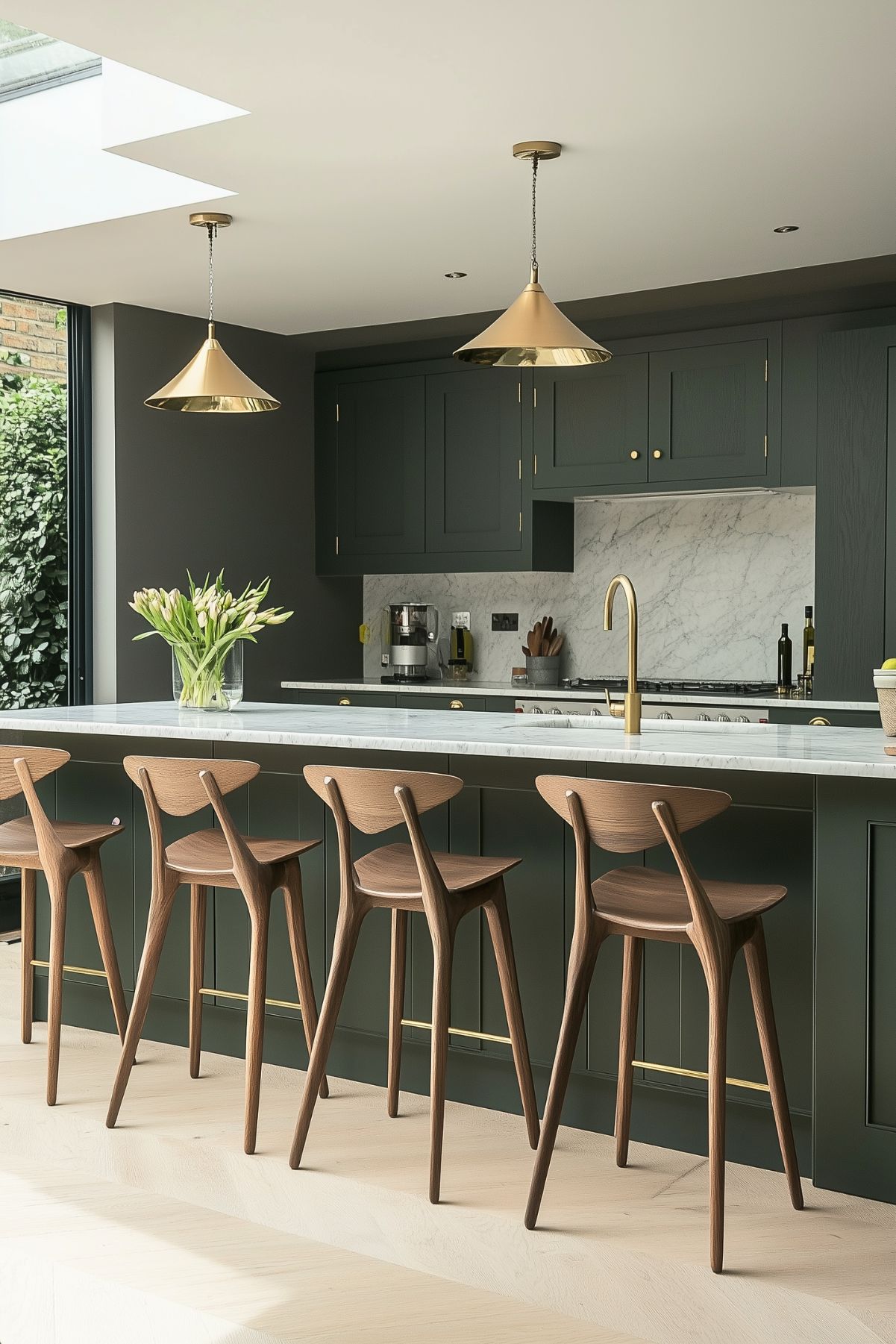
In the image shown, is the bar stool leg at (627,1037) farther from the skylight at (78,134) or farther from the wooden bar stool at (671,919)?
the skylight at (78,134)

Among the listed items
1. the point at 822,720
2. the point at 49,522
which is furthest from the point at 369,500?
the point at 822,720

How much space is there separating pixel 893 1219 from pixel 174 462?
4.24 meters

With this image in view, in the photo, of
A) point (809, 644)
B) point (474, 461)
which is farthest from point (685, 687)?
point (474, 461)

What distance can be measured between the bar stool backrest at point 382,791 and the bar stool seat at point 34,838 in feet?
3.21

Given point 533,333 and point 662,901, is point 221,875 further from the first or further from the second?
point 533,333

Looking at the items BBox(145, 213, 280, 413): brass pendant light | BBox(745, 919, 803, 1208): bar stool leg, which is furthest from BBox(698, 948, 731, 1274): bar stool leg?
BBox(145, 213, 280, 413): brass pendant light

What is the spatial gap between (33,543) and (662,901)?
3632 mm

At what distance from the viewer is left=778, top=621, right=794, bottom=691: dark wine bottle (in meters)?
5.73

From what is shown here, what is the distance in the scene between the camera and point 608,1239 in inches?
112

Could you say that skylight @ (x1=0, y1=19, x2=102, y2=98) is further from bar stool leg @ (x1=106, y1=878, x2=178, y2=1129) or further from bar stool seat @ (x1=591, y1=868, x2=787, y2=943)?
bar stool seat @ (x1=591, y1=868, x2=787, y2=943)

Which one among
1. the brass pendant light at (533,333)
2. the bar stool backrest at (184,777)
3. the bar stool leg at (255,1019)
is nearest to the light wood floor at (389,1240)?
the bar stool leg at (255,1019)

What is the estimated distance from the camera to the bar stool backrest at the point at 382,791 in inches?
120

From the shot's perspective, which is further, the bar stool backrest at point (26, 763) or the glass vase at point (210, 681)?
the glass vase at point (210, 681)

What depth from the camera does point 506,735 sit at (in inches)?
132
